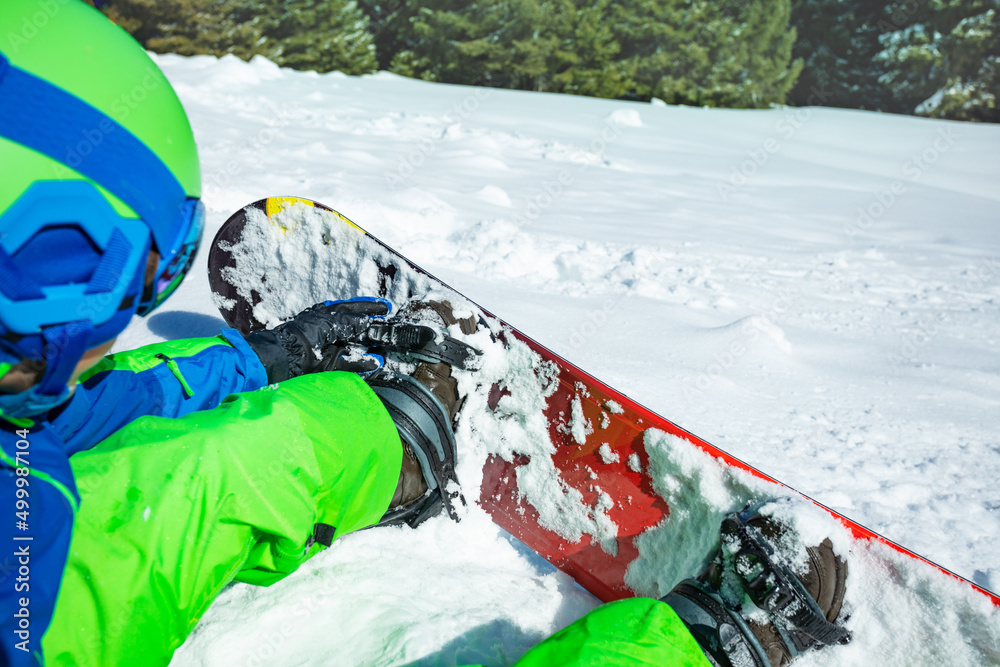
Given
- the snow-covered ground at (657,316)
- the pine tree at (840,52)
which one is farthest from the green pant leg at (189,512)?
the pine tree at (840,52)

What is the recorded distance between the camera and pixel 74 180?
0.65m

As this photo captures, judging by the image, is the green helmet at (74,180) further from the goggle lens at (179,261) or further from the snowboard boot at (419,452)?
the snowboard boot at (419,452)

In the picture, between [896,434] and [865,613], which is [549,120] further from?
[865,613]

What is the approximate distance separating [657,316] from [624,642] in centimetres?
178

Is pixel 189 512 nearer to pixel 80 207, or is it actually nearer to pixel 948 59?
pixel 80 207

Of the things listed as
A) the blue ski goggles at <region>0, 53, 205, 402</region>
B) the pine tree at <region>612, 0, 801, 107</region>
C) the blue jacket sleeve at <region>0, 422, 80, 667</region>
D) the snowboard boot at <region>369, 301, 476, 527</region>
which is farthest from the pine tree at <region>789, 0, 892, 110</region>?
the blue jacket sleeve at <region>0, 422, 80, 667</region>

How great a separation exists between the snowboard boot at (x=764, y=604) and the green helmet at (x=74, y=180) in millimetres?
998

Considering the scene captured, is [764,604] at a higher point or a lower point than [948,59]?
lower

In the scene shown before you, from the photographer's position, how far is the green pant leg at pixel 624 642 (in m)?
0.83

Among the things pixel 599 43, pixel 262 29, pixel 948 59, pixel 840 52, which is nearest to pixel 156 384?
pixel 599 43

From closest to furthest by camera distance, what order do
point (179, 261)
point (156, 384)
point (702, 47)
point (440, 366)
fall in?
point (179, 261) < point (156, 384) < point (440, 366) < point (702, 47)

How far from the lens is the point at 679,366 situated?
6.95 feet

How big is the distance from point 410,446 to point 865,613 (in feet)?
2.91

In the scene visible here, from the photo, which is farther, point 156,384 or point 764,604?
point 156,384
